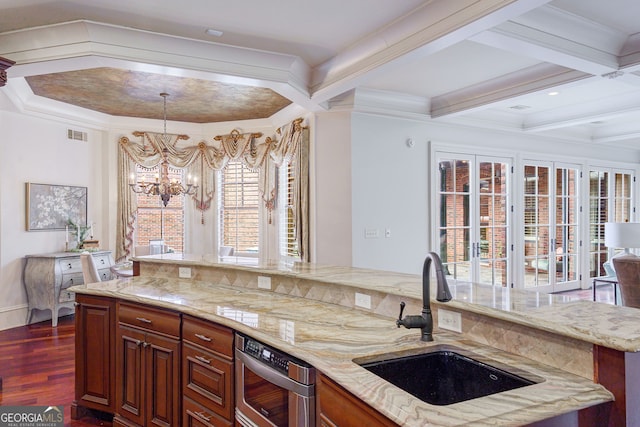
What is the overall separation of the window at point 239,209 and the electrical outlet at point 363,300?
4699mm

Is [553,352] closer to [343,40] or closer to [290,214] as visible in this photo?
[343,40]

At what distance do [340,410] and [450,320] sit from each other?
0.69 m

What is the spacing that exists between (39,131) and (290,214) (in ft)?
11.8

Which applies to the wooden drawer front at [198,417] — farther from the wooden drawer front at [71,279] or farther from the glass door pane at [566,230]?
the glass door pane at [566,230]

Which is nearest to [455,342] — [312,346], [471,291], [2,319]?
[471,291]

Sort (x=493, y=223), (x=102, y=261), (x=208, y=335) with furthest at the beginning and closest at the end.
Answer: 1. (x=493, y=223)
2. (x=102, y=261)
3. (x=208, y=335)

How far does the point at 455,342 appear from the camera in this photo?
174cm

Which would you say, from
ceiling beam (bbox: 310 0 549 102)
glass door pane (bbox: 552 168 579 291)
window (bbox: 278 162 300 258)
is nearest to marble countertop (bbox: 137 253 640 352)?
ceiling beam (bbox: 310 0 549 102)

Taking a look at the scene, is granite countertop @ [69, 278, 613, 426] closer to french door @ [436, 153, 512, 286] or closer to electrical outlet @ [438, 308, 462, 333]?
electrical outlet @ [438, 308, 462, 333]

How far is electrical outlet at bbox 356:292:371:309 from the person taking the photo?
2.29 meters

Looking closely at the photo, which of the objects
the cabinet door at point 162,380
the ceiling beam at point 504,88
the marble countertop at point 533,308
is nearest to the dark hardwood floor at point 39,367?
the cabinet door at point 162,380

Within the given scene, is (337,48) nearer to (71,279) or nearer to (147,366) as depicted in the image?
(147,366)

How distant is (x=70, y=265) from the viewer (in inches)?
219

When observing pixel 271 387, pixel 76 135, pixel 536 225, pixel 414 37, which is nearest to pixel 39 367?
pixel 271 387
